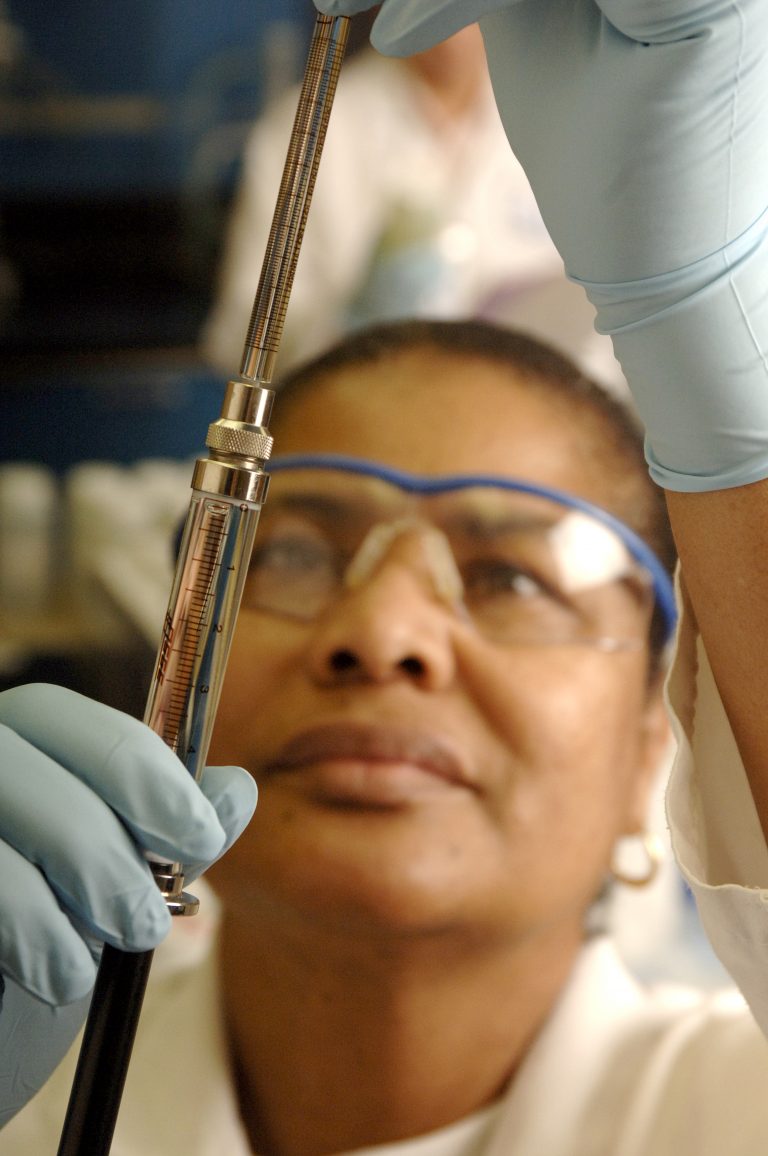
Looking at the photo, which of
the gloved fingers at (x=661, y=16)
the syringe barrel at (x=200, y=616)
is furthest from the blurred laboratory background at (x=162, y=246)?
the gloved fingers at (x=661, y=16)

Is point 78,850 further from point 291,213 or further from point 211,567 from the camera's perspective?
point 291,213

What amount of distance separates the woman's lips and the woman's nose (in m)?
0.05

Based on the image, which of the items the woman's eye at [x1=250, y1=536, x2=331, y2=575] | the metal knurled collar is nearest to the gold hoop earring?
the woman's eye at [x1=250, y1=536, x2=331, y2=575]

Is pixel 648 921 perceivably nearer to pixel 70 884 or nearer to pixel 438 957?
pixel 438 957

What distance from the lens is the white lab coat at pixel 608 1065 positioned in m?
0.84

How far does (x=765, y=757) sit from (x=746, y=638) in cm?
9

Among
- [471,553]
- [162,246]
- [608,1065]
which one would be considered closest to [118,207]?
[162,246]

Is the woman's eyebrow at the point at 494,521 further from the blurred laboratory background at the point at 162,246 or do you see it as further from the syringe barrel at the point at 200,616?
the blurred laboratory background at the point at 162,246

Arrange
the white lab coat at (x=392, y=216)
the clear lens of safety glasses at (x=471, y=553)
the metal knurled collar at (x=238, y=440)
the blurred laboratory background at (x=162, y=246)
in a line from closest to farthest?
the metal knurled collar at (x=238, y=440), the clear lens of safety glasses at (x=471, y=553), the blurred laboratory background at (x=162, y=246), the white lab coat at (x=392, y=216)

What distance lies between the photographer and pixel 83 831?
0.71 m

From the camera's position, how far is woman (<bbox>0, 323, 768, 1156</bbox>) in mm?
1102

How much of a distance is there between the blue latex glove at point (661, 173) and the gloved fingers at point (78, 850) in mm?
412

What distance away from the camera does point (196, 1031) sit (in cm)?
124

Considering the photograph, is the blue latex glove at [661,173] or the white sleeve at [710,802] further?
the white sleeve at [710,802]
